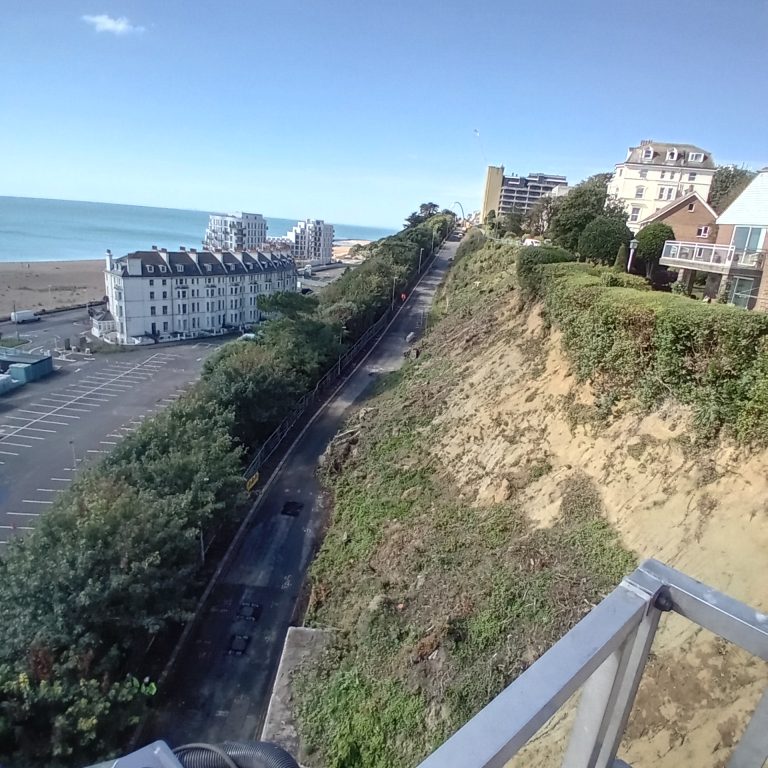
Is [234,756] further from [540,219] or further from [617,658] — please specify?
[540,219]

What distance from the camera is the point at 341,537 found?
1520 cm

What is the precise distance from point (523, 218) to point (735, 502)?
2011 inches

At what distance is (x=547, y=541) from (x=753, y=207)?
1438 cm

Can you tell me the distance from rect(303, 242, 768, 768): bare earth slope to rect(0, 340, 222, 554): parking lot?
41.1ft

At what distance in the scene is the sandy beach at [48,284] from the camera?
65.4 m

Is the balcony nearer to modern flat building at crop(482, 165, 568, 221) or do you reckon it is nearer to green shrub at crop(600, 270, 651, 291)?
green shrub at crop(600, 270, 651, 291)

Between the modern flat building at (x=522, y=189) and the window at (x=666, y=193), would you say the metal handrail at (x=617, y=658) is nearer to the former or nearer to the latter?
A: the window at (x=666, y=193)

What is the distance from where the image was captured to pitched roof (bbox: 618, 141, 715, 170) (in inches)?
1537

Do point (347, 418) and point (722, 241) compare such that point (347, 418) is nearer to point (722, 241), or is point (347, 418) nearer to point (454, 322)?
point (454, 322)

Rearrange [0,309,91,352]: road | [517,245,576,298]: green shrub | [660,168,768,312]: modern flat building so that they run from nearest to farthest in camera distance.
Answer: [660,168,768,312]: modern flat building
[517,245,576,298]: green shrub
[0,309,91,352]: road

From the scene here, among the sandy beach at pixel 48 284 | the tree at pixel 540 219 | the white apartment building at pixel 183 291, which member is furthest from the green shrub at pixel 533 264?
the sandy beach at pixel 48 284

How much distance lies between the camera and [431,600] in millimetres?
10297

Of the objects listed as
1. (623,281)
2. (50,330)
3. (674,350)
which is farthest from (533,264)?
(50,330)

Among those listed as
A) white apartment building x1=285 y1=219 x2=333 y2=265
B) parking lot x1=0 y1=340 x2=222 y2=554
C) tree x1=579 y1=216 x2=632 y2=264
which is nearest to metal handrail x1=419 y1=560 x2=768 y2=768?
parking lot x1=0 y1=340 x2=222 y2=554
